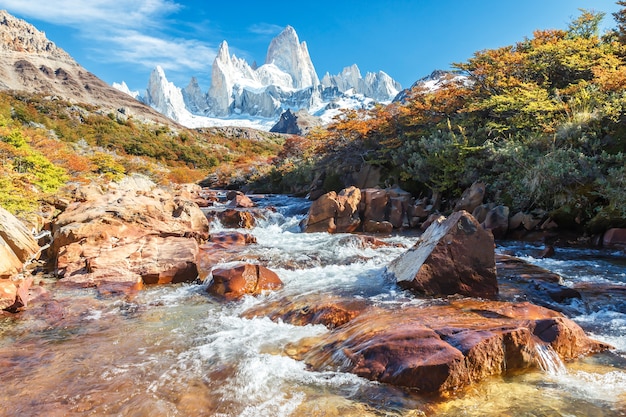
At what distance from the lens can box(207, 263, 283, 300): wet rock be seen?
6512 mm

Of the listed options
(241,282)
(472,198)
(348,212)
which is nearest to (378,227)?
(348,212)

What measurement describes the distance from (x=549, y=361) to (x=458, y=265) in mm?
2316

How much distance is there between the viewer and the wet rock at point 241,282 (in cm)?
651

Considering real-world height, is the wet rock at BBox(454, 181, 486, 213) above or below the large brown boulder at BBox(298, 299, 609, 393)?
above

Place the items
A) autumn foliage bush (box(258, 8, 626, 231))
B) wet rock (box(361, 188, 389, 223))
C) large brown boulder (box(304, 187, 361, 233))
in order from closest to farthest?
autumn foliage bush (box(258, 8, 626, 231)), large brown boulder (box(304, 187, 361, 233)), wet rock (box(361, 188, 389, 223))

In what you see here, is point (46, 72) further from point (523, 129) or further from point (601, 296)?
point (601, 296)

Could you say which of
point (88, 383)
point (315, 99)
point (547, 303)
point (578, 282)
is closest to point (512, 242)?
point (578, 282)

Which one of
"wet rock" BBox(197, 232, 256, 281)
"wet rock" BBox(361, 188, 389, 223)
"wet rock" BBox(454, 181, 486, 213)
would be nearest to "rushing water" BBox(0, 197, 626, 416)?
"wet rock" BBox(197, 232, 256, 281)

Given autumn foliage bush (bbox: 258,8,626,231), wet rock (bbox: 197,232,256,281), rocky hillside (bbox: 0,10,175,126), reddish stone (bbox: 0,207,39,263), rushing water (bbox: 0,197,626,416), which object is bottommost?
rushing water (bbox: 0,197,626,416)

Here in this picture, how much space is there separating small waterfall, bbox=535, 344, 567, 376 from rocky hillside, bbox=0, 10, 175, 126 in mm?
75999

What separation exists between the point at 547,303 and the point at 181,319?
5.52 meters

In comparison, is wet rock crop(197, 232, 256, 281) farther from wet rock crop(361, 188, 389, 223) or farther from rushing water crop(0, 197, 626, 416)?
wet rock crop(361, 188, 389, 223)

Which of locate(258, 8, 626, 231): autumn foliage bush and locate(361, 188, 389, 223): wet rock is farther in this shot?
locate(361, 188, 389, 223): wet rock

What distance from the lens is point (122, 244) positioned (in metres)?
8.25
